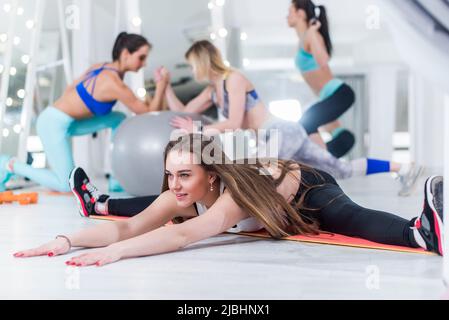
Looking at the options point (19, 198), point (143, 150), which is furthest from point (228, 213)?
point (19, 198)

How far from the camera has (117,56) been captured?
3676 millimetres

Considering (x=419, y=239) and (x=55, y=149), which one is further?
(x=55, y=149)

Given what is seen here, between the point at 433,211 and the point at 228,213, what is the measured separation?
626mm

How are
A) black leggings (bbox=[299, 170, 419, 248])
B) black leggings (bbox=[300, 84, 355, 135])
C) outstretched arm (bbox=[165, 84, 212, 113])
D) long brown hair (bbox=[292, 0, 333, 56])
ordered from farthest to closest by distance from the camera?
long brown hair (bbox=[292, 0, 333, 56]), black leggings (bbox=[300, 84, 355, 135]), outstretched arm (bbox=[165, 84, 212, 113]), black leggings (bbox=[299, 170, 419, 248])

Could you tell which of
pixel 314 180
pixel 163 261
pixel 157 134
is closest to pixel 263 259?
pixel 163 261

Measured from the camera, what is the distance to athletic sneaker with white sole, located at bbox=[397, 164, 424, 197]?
3.78 meters

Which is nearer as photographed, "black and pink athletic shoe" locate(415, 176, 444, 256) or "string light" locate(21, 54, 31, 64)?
"black and pink athletic shoe" locate(415, 176, 444, 256)

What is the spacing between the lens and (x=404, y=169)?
381 cm

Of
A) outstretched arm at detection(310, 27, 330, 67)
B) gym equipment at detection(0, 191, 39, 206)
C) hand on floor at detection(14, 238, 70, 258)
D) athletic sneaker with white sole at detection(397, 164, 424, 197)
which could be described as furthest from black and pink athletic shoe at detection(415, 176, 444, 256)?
outstretched arm at detection(310, 27, 330, 67)

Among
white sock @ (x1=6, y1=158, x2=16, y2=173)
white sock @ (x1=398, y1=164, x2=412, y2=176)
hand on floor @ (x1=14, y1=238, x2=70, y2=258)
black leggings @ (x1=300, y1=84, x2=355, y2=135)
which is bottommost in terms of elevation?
hand on floor @ (x1=14, y1=238, x2=70, y2=258)

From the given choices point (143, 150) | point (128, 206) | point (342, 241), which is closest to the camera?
point (342, 241)

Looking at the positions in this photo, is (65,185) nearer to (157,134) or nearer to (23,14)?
(157,134)

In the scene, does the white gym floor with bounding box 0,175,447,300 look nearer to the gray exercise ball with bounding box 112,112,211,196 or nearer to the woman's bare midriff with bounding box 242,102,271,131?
the gray exercise ball with bounding box 112,112,211,196

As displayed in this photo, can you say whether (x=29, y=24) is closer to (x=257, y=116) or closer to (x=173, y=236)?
(x=257, y=116)
